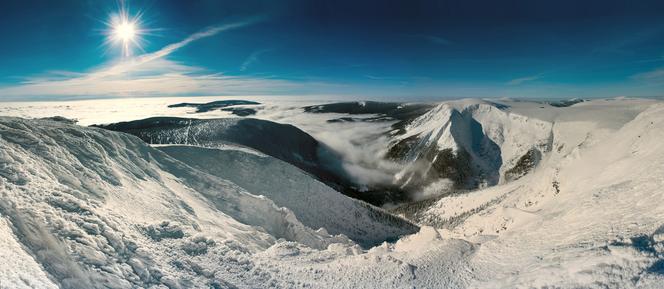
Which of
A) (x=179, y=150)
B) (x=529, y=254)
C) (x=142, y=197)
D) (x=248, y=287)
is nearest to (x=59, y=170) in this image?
(x=142, y=197)

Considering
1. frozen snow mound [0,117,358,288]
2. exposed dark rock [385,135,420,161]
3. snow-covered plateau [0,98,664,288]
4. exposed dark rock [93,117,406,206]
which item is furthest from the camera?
exposed dark rock [385,135,420,161]

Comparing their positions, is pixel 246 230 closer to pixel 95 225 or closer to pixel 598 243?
pixel 95 225

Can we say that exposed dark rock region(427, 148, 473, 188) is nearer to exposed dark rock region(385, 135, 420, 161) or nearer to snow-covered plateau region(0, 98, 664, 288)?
exposed dark rock region(385, 135, 420, 161)

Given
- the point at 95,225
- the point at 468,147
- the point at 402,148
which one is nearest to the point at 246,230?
the point at 95,225

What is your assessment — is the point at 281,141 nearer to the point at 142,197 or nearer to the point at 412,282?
the point at 142,197

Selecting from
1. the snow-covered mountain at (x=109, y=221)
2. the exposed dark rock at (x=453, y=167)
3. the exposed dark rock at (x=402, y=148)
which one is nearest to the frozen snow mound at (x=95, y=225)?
the snow-covered mountain at (x=109, y=221)

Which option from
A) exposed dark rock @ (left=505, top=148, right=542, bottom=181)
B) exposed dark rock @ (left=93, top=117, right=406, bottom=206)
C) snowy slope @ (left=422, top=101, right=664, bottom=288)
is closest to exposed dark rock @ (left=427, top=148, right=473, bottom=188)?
exposed dark rock @ (left=505, top=148, right=542, bottom=181)
